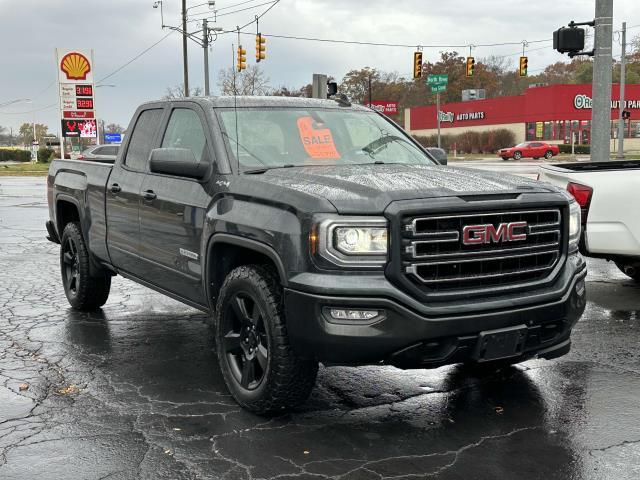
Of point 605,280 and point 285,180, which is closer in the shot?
point 285,180

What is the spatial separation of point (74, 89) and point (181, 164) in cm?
3037

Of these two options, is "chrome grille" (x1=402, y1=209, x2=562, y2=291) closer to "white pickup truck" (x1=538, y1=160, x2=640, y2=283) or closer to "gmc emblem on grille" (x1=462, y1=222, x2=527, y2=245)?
"gmc emblem on grille" (x1=462, y1=222, x2=527, y2=245)

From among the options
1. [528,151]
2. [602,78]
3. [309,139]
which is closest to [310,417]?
[309,139]

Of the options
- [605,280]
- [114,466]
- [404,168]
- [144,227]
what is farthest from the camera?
[605,280]

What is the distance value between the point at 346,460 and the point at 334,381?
1.26 m

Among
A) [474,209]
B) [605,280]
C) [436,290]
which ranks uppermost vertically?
[474,209]

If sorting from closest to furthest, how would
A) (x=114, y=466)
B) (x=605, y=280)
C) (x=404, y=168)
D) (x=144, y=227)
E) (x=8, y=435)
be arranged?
(x=114, y=466) < (x=8, y=435) < (x=404, y=168) < (x=144, y=227) < (x=605, y=280)

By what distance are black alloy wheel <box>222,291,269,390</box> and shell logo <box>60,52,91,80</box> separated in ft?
100

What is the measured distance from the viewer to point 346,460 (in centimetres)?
371

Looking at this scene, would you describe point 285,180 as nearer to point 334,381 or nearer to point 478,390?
point 334,381

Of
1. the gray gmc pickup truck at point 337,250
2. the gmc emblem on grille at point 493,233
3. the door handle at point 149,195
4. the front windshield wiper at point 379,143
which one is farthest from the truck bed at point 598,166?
the door handle at point 149,195

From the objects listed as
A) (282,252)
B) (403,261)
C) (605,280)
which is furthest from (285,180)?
(605,280)

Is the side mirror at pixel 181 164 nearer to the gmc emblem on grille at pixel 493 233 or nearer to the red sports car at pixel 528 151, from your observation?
the gmc emblem on grille at pixel 493 233

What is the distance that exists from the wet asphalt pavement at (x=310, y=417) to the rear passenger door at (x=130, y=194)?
75cm
